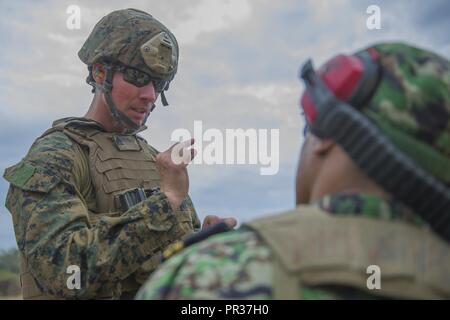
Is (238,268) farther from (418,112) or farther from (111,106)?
(111,106)

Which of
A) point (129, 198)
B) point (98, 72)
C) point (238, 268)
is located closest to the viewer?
point (238, 268)

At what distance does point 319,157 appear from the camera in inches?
64.8

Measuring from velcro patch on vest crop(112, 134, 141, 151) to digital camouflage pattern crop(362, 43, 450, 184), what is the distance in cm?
293

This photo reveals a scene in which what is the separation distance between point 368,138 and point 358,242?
0.84 ft

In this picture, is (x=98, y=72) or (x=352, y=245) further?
(x=98, y=72)

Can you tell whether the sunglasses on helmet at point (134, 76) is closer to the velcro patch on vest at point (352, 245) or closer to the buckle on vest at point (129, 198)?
the buckle on vest at point (129, 198)

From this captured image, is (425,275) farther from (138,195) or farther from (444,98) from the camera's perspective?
(138,195)

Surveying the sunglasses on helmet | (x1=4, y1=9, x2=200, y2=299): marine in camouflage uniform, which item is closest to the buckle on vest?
(x1=4, y1=9, x2=200, y2=299): marine in camouflage uniform

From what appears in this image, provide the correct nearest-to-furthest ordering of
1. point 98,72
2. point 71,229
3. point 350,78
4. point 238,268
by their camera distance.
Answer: point 238,268 → point 350,78 → point 71,229 → point 98,72

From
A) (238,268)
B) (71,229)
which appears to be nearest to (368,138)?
(238,268)

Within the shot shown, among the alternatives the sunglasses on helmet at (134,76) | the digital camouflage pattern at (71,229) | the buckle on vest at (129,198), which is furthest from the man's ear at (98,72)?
the buckle on vest at (129,198)

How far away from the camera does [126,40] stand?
436cm

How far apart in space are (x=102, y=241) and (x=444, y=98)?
7.98 feet

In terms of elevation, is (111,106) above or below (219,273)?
above
